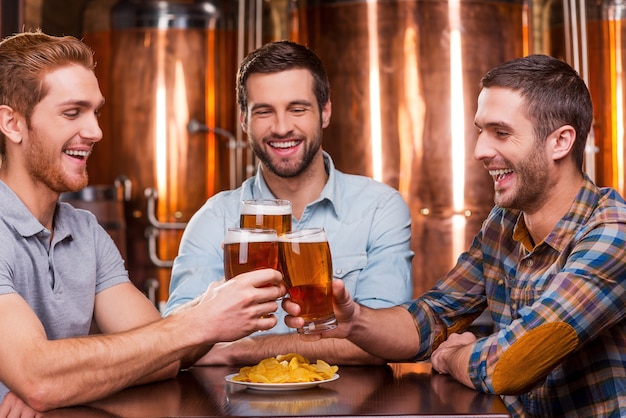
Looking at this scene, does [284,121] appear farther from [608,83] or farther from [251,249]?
[608,83]

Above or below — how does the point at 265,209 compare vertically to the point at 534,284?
above

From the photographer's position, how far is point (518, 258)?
7.49ft

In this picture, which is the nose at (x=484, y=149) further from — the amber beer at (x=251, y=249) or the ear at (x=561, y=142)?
the amber beer at (x=251, y=249)

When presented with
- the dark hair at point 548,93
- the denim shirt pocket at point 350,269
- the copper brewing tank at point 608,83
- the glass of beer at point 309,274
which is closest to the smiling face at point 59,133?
the glass of beer at point 309,274

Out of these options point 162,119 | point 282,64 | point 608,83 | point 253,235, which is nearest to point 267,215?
point 253,235

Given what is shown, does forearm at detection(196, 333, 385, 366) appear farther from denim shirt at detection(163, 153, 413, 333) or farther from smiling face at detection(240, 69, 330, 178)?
smiling face at detection(240, 69, 330, 178)

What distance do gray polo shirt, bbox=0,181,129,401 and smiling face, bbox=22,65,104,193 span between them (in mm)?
89

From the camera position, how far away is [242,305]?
174 cm

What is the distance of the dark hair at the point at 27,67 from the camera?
213cm

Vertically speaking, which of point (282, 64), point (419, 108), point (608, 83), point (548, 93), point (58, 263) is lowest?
point (58, 263)

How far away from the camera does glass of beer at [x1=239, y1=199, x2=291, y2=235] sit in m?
1.88

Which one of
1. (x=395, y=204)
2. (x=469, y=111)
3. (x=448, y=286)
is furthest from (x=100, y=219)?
(x=448, y=286)

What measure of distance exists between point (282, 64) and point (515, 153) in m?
0.84

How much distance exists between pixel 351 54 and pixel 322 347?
2716 millimetres
